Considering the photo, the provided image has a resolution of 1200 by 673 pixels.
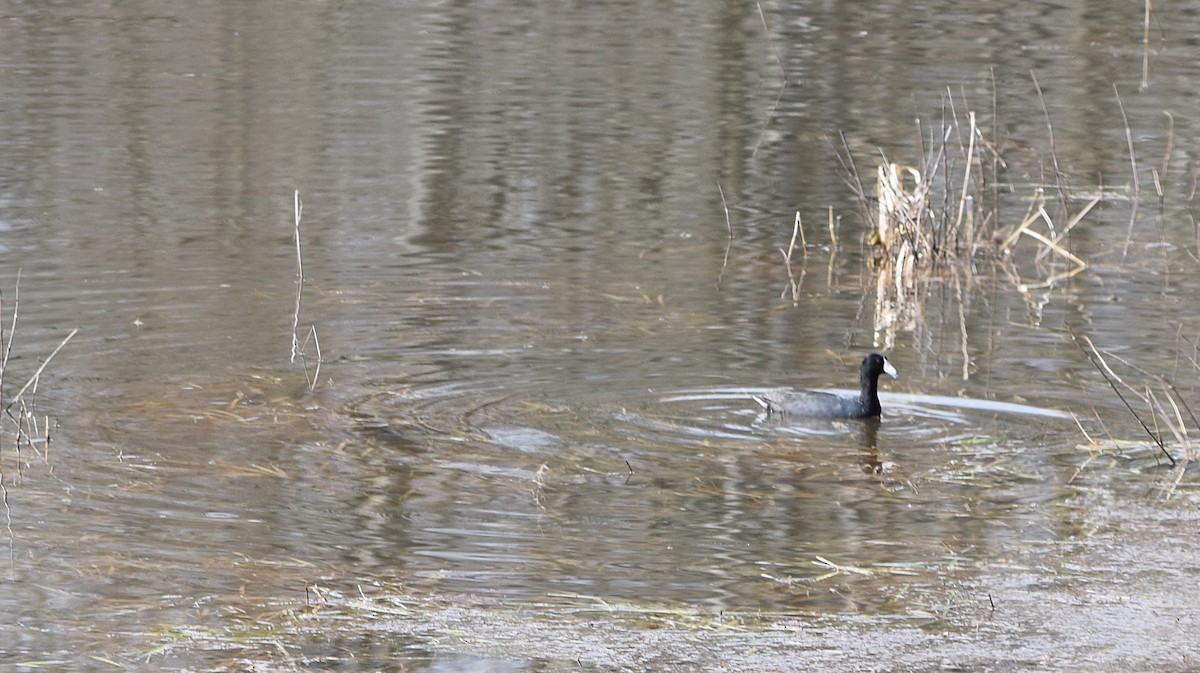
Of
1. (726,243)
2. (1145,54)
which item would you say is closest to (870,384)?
(726,243)

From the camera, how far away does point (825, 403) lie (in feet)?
33.2

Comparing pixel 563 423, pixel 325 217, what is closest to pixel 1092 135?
pixel 325 217

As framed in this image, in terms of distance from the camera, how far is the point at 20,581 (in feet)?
23.9

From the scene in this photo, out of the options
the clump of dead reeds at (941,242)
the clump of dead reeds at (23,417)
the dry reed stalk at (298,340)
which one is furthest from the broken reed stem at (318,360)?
the clump of dead reeds at (941,242)

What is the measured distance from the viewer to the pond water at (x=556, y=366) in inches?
279

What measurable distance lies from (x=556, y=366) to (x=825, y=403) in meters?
1.71

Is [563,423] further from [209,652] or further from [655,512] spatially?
[209,652]

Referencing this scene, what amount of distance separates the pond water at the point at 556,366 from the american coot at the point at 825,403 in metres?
0.12

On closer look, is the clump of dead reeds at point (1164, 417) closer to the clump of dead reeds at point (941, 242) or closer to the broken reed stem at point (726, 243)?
the clump of dead reeds at point (941, 242)

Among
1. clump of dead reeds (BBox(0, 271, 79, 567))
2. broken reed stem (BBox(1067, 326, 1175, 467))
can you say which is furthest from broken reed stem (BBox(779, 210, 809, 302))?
clump of dead reeds (BBox(0, 271, 79, 567))

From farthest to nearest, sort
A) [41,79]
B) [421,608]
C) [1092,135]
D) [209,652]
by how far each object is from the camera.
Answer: [41,79] → [1092,135] → [421,608] → [209,652]

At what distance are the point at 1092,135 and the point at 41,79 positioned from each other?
1155 centimetres

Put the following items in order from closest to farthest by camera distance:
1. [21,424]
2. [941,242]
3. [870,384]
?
[21,424], [870,384], [941,242]

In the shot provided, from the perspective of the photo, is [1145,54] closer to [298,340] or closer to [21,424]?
[298,340]
